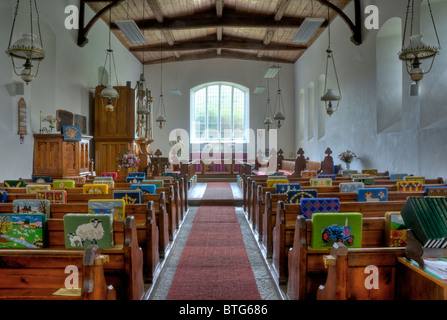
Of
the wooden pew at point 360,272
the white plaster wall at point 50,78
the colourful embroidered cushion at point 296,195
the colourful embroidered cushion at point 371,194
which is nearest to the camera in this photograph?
the wooden pew at point 360,272

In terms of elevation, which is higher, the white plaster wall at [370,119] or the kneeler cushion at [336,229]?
the white plaster wall at [370,119]

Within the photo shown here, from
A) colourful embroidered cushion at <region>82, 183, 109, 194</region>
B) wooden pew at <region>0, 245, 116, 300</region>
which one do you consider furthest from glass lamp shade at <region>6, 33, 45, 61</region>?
wooden pew at <region>0, 245, 116, 300</region>

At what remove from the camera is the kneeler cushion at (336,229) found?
6.37 ft

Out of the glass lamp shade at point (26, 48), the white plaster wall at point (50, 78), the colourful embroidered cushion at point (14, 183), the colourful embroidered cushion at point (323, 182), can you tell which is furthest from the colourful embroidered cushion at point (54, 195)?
the colourful embroidered cushion at point (323, 182)

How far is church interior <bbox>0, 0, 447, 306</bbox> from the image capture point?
5.37 ft

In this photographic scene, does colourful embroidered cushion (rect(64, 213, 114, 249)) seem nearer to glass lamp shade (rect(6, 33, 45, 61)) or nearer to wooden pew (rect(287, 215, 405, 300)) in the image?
wooden pew (rect(287, 215, 405, 300))

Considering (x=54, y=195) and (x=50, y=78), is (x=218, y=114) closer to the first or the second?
(x=50, y=78)

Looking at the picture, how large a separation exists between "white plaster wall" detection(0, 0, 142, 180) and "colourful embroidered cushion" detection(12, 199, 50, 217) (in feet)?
10.1

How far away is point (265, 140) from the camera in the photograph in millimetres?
13602

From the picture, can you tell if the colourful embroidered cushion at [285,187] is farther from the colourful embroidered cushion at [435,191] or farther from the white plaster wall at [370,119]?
the white plaster wall at [370,119]

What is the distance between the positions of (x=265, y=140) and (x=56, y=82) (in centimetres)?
844

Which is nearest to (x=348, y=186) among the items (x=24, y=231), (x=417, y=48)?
(x=417, y=48)

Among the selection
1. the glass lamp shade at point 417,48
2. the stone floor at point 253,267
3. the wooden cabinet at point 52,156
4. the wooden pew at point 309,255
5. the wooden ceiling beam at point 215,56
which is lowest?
the stone floor at point 253,267

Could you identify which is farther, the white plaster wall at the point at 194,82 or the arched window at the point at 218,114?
the arched window at the point at 218,114
